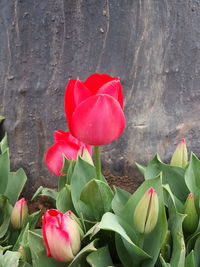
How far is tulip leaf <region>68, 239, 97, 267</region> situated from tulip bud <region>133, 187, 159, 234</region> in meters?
0.09

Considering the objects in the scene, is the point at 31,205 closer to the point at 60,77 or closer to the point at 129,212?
the point at 60,77

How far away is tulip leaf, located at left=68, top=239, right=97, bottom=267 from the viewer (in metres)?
0.85

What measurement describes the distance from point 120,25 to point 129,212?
0.61 m

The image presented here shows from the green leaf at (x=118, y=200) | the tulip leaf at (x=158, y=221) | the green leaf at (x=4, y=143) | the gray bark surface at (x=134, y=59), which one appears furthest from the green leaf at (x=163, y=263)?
the green leaf at (x=4, y=143)

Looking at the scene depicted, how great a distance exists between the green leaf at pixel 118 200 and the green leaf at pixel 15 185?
0.40 m

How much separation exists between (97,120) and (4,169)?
0.49 m

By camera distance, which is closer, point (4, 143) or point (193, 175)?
point (193, 175)

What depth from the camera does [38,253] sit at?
903 mm

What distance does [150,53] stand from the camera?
1.33 m

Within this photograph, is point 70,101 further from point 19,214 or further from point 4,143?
point 4,143

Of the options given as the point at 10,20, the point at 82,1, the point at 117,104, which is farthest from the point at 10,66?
the point at 117,104

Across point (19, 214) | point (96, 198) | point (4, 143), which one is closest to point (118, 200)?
point (96, 198)

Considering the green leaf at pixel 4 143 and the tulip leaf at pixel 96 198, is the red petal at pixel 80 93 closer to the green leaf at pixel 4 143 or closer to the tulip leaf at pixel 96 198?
the tulip leaf at pixel 96 198

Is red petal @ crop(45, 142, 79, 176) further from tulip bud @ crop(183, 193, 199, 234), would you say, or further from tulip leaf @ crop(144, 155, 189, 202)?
tulip bud @ crop(183, 193, 199, 234)
